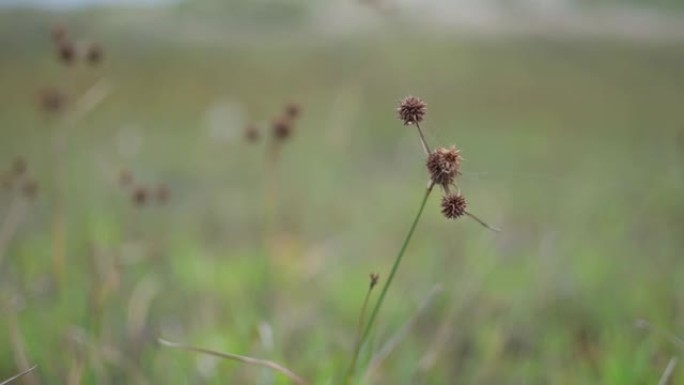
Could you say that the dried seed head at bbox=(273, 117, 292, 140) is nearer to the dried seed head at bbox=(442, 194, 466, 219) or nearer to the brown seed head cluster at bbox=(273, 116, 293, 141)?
the brown seed head cluster at bbox=(273, 116, 293, 141)

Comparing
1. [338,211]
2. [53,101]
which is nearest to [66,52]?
[53,101]

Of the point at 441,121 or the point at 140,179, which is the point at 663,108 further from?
the point at 140,179

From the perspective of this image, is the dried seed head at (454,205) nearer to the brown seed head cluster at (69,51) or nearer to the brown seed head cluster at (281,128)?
Result: the brown seed head cluster at (281,128)

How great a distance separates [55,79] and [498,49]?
1647 mm

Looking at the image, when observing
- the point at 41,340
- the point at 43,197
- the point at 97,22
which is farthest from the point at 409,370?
the point at 97,22

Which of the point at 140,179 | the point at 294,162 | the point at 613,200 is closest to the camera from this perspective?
the point at 613,200

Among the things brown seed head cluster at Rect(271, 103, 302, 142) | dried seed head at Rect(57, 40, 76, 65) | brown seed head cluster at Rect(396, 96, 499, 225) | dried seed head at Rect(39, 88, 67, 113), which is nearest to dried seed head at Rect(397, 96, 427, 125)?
brown seed head cluster at Rect(396, 96, 499, 225)

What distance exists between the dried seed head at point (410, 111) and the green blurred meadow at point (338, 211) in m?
0.09

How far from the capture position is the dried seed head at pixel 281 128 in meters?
1.09

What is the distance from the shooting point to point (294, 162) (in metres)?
2.56

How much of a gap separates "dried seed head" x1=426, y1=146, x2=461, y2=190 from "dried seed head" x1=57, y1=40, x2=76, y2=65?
0.62m

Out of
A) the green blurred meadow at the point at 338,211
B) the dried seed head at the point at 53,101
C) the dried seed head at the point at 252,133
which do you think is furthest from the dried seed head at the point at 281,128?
the dried seed head at the point at 53,101

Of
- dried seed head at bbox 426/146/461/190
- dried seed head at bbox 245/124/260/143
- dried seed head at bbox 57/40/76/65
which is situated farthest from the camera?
dried seed head at bbox 245/124/260/143

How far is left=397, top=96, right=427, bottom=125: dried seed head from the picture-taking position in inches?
25.8
